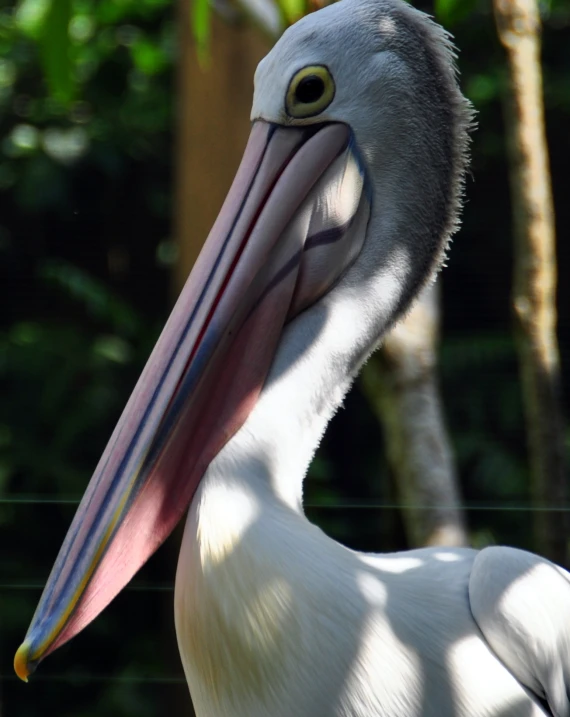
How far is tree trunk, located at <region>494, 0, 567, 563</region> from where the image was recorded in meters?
2.44

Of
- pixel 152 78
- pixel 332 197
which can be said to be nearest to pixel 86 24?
pixel 152 78

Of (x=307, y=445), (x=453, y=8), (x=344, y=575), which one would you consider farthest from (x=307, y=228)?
(x=453, y=8)

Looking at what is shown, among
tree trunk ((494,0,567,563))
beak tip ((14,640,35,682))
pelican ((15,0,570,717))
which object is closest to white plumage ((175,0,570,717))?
pelican ((15,0,570,717))

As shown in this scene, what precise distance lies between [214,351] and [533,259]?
1.23m

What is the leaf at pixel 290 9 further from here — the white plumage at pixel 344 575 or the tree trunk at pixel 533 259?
the tree trunk at pixel 533 259

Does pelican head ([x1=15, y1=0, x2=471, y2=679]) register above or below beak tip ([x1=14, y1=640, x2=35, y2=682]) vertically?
above

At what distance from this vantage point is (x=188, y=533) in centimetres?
138

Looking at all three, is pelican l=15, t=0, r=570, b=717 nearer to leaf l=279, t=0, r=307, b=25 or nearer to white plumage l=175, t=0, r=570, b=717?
white plumage l=175, t=0, r=570, b=717

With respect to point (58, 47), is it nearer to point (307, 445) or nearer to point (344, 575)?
point (307, 445)

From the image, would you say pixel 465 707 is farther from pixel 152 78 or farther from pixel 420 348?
pixel 152 78

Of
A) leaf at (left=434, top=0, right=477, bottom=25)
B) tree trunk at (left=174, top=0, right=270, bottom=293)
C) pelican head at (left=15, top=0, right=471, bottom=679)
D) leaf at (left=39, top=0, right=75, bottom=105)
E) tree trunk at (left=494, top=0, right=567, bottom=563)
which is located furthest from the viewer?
tree trunk at (left=174, top=0, right=270, bottom=293)

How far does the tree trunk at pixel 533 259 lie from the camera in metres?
2.44

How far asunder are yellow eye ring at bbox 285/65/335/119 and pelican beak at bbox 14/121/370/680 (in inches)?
1.1

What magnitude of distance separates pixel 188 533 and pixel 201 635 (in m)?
0.12
